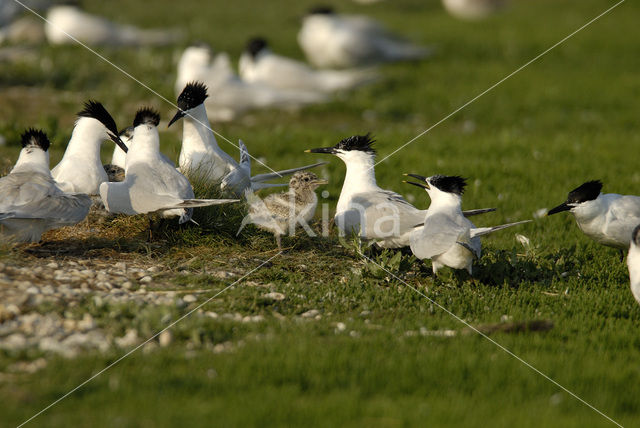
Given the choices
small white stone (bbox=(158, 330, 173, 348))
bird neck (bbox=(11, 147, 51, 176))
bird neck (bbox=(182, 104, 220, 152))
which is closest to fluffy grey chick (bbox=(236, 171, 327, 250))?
bird neck (bbox=(182, 104, 220, 152))

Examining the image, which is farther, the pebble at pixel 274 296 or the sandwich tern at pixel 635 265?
the pebble at pixel 274 296

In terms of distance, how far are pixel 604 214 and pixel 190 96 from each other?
3.45 m

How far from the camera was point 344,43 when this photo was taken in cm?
1606

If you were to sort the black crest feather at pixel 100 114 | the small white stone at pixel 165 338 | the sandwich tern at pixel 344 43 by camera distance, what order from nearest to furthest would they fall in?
1. the small white stone at pixel 165 338
2. the black crest feather at pixel 100 114
3. the sandwich tern at pixel 344 43

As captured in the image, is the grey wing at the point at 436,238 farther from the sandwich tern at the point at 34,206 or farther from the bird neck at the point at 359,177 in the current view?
the sandwich tern at the point at 34,206

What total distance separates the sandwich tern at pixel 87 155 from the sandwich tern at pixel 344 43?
10.5 m

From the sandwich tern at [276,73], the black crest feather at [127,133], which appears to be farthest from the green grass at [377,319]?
the sandwich tern at [276,73]

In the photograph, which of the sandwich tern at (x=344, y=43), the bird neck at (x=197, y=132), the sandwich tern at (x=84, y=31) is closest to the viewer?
the bird neck at (x=197, y=132)

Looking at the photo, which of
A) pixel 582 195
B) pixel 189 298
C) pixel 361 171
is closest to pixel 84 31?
pixel 361 171

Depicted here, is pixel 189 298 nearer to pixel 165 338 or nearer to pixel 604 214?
pixel 165 338

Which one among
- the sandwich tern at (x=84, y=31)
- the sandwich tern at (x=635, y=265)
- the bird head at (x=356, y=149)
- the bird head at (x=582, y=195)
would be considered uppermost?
the sandwich tern at (x=84, y=31)

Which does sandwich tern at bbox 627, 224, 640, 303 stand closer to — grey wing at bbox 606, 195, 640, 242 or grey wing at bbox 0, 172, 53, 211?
grey wing at bbox 606, 195, 640, 242

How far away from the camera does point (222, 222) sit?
581 cm

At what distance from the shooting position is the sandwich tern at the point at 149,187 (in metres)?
5.21
